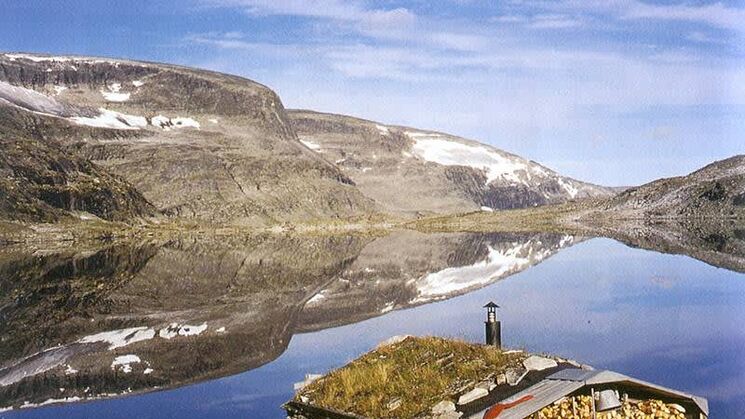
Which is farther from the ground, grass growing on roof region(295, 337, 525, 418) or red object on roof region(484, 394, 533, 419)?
grass growing on roof region(295, 337, 525, 418)

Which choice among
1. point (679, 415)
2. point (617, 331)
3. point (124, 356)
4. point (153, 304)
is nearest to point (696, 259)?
point (617, 331)

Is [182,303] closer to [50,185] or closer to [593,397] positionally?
[593,397]

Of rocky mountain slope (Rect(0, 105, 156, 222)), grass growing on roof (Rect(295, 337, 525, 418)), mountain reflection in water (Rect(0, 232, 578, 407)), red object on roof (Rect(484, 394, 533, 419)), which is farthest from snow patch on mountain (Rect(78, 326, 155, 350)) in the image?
rocky mountain slope (Rect(0, 105, 156, 222))

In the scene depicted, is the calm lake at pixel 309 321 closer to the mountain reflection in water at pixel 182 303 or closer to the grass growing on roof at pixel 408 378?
the mountain reflection in water at pixel 182 303

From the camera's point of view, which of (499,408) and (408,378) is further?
(408,378)

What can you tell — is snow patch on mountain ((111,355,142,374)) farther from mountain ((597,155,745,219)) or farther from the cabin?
mountain ((597,155,745,219))

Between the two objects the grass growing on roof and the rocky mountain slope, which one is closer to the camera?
the grass growing on roof

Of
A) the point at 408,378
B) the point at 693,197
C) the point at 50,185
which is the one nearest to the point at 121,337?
the point at 408,378
